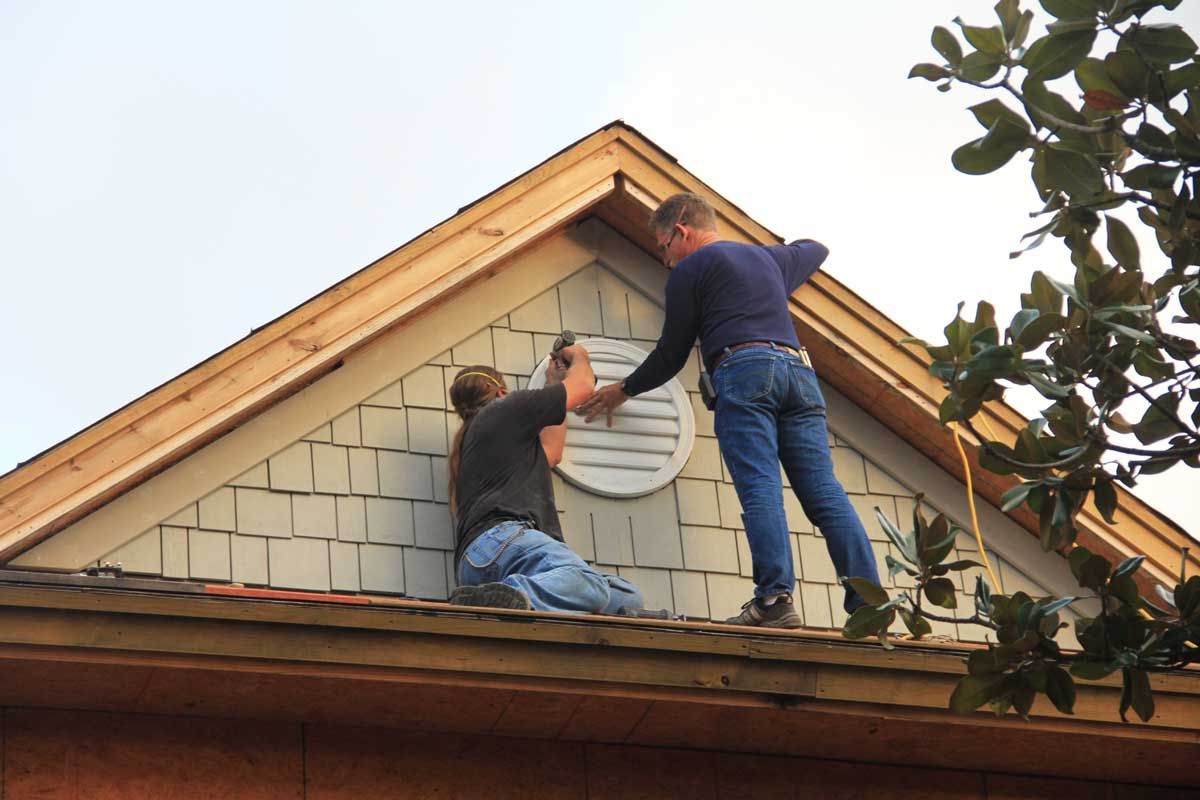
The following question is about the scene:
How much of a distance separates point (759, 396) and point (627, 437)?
3.69 feet

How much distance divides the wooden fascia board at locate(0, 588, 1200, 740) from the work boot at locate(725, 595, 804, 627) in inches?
27.0

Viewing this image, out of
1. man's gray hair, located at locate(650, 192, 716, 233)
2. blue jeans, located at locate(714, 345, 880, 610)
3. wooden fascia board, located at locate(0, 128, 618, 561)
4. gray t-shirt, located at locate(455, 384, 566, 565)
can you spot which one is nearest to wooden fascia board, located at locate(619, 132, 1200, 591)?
wooden fascia board, located at locate(0, 128, 618, 561)

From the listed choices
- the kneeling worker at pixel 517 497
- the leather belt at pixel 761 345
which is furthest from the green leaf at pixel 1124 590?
the leather belt at pixel 761 345

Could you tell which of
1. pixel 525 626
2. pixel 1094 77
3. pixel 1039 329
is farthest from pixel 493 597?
pixel 1094 77

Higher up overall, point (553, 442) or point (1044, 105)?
point (553, 442)

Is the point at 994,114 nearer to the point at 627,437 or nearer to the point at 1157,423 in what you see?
the point at 1157,423

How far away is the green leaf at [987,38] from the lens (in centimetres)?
509

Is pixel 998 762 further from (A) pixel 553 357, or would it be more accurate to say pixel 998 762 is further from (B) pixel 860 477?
(A) pixel 553 357

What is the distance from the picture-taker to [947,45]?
518cm

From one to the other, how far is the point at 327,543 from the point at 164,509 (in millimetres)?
672

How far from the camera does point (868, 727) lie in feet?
21.9

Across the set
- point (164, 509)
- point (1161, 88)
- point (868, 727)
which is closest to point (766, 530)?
point (868, 727)

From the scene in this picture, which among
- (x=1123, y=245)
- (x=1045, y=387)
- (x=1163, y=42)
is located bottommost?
(x=1045, y=387)

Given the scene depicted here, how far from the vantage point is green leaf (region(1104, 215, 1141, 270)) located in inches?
211
